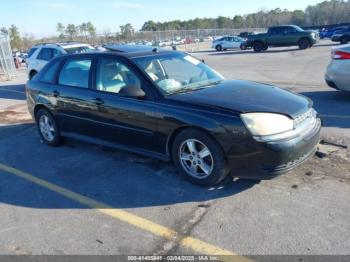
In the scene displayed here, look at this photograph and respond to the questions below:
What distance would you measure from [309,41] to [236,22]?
9619cm

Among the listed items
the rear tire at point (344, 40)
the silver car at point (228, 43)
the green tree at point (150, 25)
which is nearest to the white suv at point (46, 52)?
the rear tire at point (344, 40)

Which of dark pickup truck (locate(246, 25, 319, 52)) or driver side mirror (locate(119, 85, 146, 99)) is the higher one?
driver side mirror (locate(119, 85, 146, 99))

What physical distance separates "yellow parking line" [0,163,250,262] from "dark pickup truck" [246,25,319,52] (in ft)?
87.3

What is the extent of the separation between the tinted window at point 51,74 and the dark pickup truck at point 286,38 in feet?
82.3

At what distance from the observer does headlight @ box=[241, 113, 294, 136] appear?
12.6 feet

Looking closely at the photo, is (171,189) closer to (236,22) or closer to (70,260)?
(70,260)

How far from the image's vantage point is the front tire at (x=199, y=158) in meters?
4.11

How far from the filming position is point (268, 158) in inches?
151

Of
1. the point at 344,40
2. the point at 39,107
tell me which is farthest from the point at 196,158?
the point at 344,40

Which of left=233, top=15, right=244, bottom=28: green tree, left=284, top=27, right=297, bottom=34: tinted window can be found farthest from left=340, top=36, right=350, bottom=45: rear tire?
left=233, top=15, right=244, bottom=28: green tree

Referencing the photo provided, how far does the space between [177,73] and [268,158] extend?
188cm

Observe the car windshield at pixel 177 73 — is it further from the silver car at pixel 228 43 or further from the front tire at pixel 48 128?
the silver car at pixel 228 43

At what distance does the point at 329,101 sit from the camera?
8445mm

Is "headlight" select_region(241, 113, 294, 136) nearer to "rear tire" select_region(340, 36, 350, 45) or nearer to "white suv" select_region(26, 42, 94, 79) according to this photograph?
"white suv" select_region(26, 42, 94, 79)
